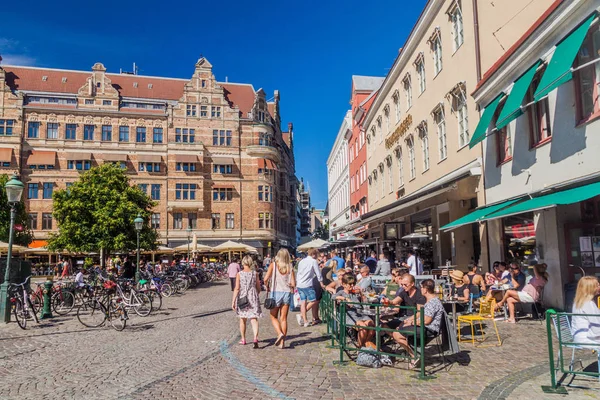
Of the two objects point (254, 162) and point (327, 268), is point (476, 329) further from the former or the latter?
point (254, 162)

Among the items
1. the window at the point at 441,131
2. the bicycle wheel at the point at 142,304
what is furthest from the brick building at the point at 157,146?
the bicycle wheel at the point at 142,304

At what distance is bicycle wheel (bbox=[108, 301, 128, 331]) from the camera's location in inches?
416

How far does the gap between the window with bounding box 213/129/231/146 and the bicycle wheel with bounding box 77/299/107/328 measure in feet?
119

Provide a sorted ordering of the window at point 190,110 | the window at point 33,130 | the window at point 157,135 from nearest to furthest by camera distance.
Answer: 1. the window at point 33,130
2. the window at point 157,135
3. the window at point 190,110

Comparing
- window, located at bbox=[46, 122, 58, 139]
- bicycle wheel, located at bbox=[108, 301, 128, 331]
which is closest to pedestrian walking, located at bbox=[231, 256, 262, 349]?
bicycle wheel, located at bbox=[108, 301, 128, 331]

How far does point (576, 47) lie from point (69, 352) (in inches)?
392

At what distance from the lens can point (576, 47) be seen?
7.75m

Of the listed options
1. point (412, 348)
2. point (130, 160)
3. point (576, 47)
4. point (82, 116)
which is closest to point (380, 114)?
point (576, 47)

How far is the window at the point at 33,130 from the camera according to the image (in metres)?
44.4

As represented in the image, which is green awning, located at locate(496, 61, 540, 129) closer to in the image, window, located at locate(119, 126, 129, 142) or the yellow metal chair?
the yellow metal chair

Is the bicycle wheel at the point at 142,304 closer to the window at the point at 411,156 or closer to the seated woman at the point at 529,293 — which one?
the seated woman at the point at 529,293

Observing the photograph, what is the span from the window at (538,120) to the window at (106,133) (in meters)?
42.6

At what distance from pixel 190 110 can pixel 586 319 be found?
152 feet

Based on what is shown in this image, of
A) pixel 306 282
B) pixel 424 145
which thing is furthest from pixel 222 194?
pixel 306 282
